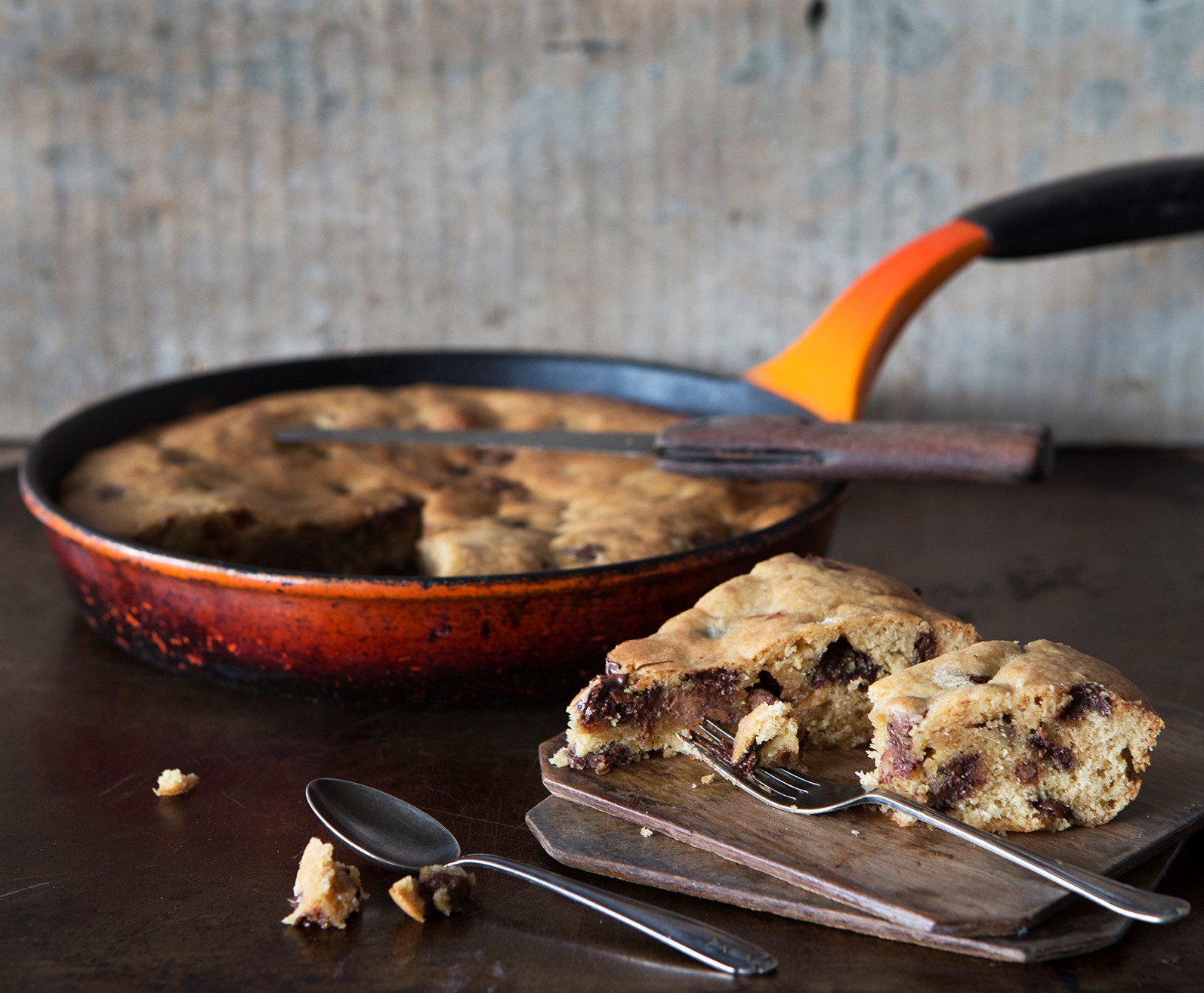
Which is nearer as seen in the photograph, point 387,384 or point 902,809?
point 902,809

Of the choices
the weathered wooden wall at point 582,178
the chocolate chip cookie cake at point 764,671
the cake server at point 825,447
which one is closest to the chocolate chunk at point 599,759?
the chocolate chip cookie cake at point 764,671

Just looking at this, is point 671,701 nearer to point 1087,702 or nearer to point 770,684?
point 770,684

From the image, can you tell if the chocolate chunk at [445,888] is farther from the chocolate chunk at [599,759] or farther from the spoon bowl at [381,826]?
the chocolate chunk at [599,759]

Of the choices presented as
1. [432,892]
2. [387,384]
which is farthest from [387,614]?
[387,384]

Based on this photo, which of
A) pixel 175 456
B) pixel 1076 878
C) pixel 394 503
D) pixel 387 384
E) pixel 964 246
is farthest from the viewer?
pixel 387 384

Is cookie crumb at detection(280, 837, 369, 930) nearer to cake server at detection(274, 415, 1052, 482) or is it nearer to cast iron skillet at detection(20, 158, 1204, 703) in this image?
cast iron skillet at detection(20, 158, 1204, 703)
